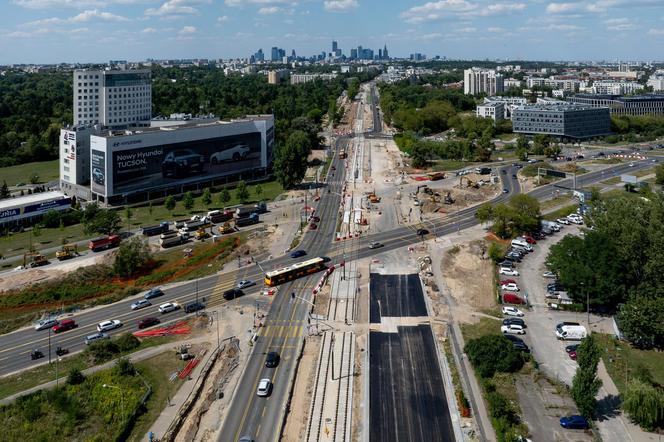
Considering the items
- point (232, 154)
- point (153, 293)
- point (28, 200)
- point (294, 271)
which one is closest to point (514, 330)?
point (294, 271)

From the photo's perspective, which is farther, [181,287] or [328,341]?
[181,287]

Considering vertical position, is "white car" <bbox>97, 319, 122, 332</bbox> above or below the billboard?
below

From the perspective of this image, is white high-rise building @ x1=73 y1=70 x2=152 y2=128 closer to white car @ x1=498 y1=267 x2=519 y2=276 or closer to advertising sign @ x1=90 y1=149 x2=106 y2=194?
advertising sign @ x1=90 y1=149 x2=106 y2=194

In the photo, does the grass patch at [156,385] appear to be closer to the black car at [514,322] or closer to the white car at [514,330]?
the white car at [514,330]

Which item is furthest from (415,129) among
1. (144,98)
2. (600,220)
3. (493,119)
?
(600,220)

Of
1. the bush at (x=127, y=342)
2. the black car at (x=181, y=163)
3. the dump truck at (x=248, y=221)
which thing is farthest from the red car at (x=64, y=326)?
the black car at (x=181, y=163)

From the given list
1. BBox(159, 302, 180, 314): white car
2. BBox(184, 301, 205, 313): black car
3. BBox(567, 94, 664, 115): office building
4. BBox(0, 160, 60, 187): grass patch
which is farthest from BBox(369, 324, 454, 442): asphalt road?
BBox(567, 94, 664, 115): office building

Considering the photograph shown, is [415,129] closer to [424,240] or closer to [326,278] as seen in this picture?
[424,240]

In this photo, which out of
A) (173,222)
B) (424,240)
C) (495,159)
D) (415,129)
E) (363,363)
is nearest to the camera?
(363,363)
